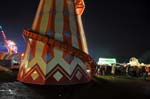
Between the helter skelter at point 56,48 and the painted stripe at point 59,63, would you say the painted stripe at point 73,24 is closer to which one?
the helter skelter at point 56,48

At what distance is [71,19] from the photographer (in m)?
22.4

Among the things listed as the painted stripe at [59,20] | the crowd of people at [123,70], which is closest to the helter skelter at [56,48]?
the painted stripe at [59,20]

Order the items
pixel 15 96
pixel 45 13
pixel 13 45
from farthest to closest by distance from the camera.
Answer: pixel 13 45 → pixel 45 13 → pixel 15 96

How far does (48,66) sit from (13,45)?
40.4 metres

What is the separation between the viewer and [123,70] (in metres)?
34.7

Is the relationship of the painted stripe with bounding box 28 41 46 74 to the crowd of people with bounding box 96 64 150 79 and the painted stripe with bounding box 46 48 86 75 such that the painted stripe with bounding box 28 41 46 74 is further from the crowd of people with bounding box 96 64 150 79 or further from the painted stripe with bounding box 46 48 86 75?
the crowd of people with bounding box 96 64 150 79

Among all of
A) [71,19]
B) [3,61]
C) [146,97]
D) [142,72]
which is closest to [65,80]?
[71,19]

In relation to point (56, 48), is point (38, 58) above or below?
below

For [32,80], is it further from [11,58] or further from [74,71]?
[11,58]

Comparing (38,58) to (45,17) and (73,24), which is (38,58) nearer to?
(45,17)

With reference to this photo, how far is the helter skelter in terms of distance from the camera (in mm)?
20641

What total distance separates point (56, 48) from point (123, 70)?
614 inches

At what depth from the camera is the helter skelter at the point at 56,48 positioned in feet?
67.7

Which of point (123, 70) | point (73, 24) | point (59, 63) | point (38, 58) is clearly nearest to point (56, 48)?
point (59, 63)
